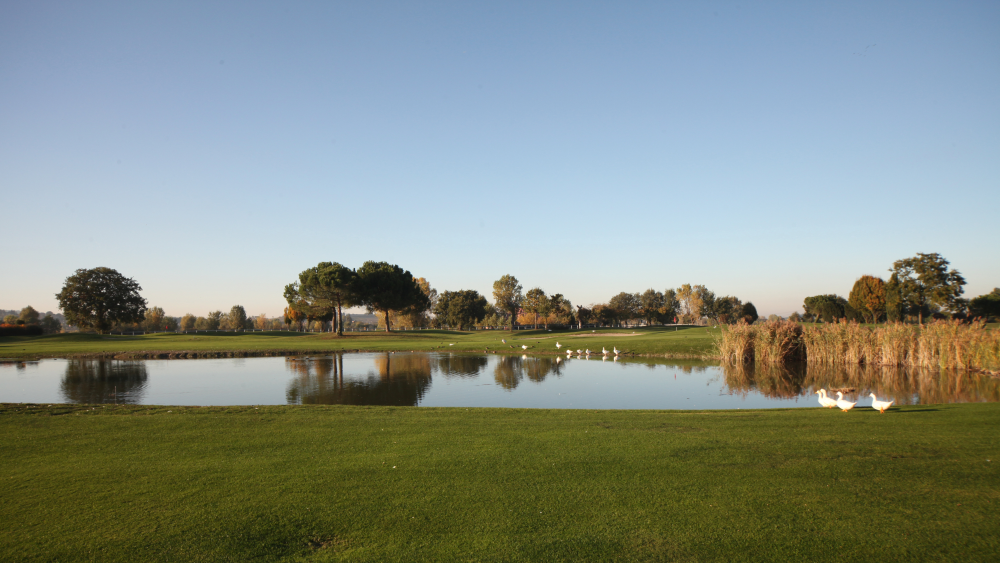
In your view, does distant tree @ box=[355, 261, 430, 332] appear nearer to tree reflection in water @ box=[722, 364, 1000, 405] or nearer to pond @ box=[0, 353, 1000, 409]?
pond @ box=[0, 353, 1000, 409]

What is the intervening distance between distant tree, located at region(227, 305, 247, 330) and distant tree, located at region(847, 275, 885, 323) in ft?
349

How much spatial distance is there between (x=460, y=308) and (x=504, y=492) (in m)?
92.3

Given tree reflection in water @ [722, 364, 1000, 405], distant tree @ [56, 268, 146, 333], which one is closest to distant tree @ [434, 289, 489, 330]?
distant tree @ [56, 268, 146, 333]

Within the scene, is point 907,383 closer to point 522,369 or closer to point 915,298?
point 522,369

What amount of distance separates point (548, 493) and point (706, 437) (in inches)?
162

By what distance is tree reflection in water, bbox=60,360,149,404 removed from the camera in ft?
58.6

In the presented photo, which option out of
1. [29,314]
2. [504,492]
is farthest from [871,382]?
[29,314]

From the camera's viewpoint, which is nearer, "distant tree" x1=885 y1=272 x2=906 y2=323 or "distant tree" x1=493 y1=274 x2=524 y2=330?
"distant tree" x1=885 y1=272 x2=906 y2=323

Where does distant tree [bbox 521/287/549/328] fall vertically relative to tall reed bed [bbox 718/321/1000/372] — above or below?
above

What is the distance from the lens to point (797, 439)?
28.3ft

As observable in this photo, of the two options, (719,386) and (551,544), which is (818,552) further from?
(719,386)

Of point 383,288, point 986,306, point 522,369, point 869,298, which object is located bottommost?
point 522,369

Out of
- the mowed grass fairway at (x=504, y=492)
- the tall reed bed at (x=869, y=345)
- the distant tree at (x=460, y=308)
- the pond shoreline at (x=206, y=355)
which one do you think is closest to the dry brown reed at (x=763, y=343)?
the tall reed bed at (x=869, y=345)

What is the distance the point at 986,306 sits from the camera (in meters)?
44.1
